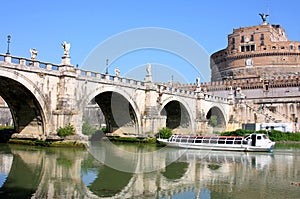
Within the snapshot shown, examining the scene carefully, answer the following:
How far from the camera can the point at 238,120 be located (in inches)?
2736

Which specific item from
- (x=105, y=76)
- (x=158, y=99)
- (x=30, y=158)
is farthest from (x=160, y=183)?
(x=158, y=99)

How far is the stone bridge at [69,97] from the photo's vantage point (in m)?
31.1

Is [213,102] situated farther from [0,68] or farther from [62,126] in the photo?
[0,68]

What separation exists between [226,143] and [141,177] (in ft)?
59.7

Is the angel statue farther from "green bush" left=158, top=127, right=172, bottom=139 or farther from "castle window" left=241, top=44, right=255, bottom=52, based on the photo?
"castle window" left=241, top=44, right=255, bottom=52

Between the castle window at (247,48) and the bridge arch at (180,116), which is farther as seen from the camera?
the castle window at (247,48)

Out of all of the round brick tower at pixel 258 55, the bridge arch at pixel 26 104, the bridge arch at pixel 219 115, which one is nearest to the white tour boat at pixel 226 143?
the bridge arch at pixel 26 104

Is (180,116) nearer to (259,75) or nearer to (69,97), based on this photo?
(69,97)

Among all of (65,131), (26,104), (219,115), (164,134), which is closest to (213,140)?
(164,134)

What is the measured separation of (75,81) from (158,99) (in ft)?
51.0

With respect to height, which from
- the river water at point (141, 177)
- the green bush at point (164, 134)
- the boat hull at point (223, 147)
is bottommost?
the river water at point (141, 177)

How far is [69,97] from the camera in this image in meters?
33.5

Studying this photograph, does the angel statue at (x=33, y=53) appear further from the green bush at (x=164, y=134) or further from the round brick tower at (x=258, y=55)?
the round brick tower at (x=258, y=55)

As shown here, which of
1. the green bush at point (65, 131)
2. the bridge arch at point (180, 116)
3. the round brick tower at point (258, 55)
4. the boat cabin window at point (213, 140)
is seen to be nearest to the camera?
the green bush at point (65, 131)
